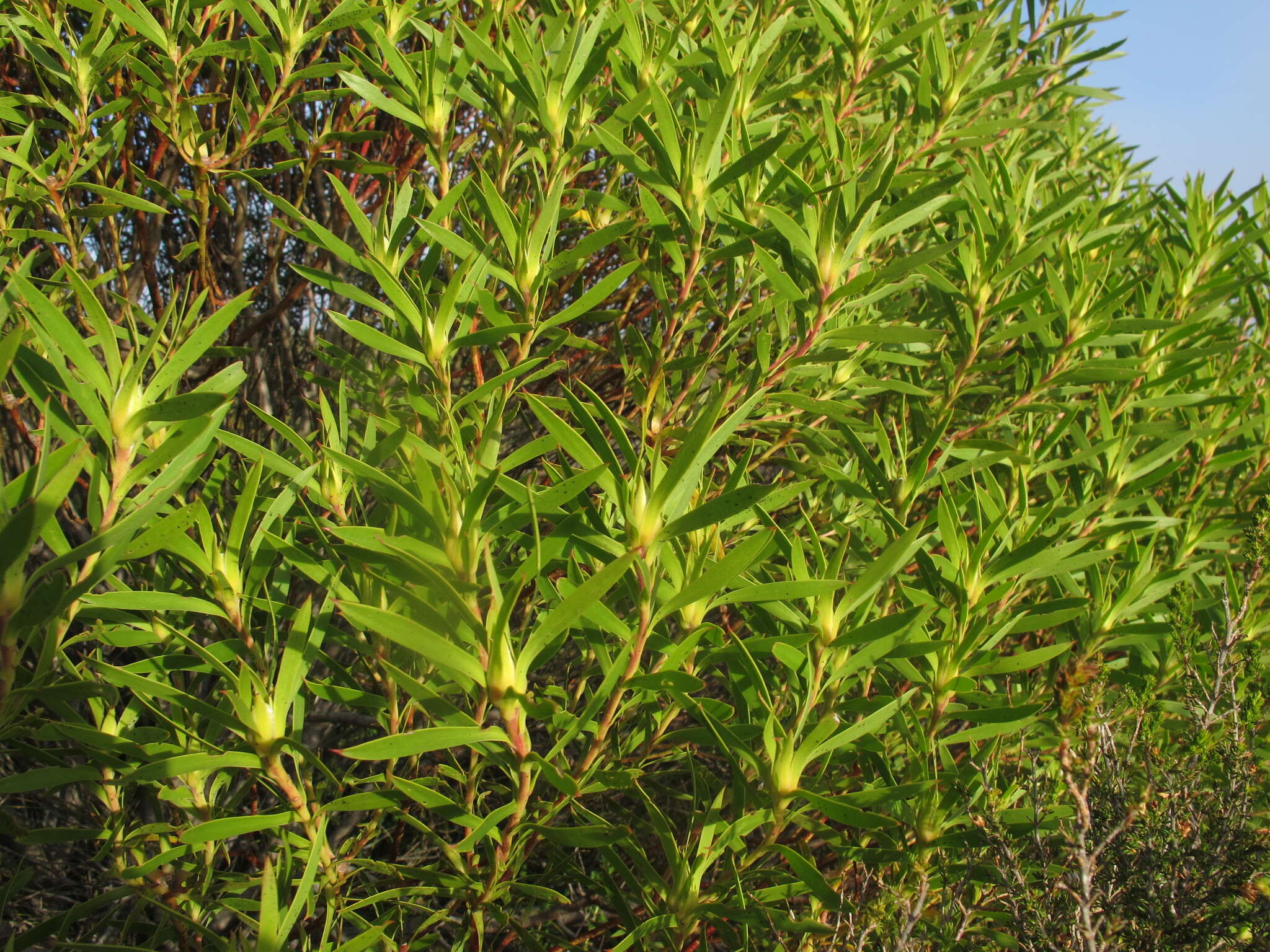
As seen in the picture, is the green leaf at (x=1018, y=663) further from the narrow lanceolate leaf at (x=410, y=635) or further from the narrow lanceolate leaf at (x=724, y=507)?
the narrow lanceolate leaf at (x=410, y=635)

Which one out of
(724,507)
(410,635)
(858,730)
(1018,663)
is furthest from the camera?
(1018,663)

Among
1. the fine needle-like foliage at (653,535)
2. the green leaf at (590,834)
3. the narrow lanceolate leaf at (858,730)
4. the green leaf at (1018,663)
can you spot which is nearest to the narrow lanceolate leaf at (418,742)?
the fine needle-like foliage at (653,535)

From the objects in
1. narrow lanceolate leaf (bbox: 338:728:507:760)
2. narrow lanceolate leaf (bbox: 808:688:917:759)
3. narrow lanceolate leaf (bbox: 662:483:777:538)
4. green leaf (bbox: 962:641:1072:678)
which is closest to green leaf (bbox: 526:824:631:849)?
narrow lanceolate leaf (bbox: 338:728:507:760)

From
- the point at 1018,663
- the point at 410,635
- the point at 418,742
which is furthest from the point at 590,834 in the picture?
the point at 1018,663

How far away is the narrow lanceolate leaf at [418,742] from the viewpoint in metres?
0.94

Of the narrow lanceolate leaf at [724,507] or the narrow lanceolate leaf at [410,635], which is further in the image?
the narrow lanceolate leaf at [724,507]

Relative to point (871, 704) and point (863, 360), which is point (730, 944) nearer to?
point (871, 704)

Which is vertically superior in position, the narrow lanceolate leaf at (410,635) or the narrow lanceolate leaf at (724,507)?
the narrow lanceolate leaf at (724,507)

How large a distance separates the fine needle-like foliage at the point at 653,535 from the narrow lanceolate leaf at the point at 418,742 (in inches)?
0.5

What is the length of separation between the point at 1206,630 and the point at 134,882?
7.34ft

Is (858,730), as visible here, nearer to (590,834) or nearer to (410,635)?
(590,834)

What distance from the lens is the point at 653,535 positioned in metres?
1.07

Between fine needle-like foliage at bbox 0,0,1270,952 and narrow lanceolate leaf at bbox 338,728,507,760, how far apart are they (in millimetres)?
13

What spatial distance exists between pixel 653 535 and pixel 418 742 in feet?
1.25
